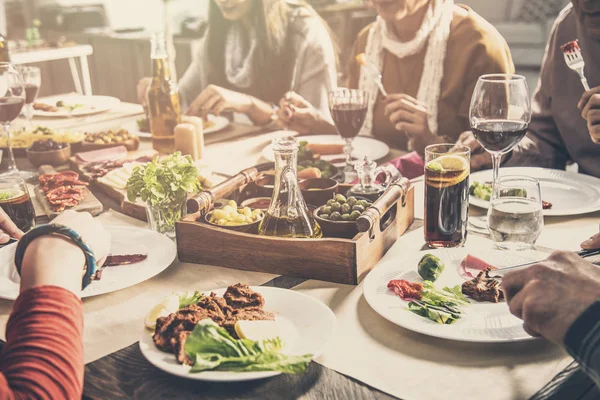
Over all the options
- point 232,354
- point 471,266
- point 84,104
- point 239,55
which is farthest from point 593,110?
point 84,104

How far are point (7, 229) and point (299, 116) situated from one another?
1175mm

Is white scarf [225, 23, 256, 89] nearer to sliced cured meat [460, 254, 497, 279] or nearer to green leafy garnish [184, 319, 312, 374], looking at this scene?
sliced cured meat [460, 254, 497, 279]

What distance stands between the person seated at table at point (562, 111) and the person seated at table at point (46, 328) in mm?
1441

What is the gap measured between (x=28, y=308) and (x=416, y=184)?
42.5 inches

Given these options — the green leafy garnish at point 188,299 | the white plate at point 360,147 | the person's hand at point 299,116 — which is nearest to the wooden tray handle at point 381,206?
the green leafy garnish at point 188,299

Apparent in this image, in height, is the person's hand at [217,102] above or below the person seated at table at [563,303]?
below

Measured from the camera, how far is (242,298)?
3.23 feet

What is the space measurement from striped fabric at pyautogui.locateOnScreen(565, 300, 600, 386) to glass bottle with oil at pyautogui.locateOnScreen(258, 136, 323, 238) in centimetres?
55

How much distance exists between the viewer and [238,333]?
2.89 feet

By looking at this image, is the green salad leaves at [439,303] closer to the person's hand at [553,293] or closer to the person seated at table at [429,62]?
the person's hand at [553,293]

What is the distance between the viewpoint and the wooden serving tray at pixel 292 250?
1.13 meters

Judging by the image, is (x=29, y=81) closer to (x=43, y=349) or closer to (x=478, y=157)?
(x=478, y=157)

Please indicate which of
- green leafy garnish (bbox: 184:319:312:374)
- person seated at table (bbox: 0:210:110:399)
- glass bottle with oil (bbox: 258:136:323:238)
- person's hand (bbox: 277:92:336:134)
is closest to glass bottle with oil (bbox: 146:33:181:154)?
person's hand (bbox: 277:92:336:134)

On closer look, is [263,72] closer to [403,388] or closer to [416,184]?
[416,184]
